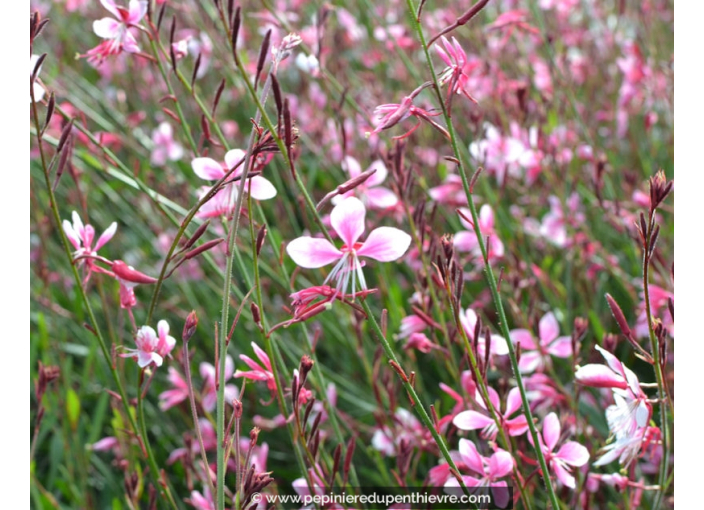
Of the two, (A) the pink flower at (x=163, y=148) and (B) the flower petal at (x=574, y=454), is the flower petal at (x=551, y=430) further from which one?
(A) the pink flower at (x=163, y=148)

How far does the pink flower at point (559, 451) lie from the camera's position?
0.98 meters

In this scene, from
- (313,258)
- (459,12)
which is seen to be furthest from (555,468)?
(459,12)

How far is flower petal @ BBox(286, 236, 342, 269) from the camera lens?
79cm

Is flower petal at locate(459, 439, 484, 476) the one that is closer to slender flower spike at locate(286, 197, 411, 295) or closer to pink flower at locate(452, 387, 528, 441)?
pink flower at locate(452, 387, 528, 441)

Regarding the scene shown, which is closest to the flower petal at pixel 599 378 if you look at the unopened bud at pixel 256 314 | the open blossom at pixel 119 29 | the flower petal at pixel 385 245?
the flower petal at pixel 385 245

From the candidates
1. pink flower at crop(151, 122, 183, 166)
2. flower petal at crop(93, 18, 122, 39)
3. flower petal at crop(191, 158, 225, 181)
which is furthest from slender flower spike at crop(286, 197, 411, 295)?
pink flower at crop(151, 122, 183, 166)

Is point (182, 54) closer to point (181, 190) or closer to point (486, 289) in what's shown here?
point (181, 190)

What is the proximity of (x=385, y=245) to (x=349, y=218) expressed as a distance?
56 millimetres

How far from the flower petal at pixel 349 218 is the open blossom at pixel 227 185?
83 mm

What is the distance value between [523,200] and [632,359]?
0.63m

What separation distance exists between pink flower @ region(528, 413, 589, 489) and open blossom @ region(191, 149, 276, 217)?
53 cm

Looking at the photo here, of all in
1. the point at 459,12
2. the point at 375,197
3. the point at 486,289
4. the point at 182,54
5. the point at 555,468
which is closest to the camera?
the point at 555,468

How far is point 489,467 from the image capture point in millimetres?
993

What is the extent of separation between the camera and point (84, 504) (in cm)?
151
